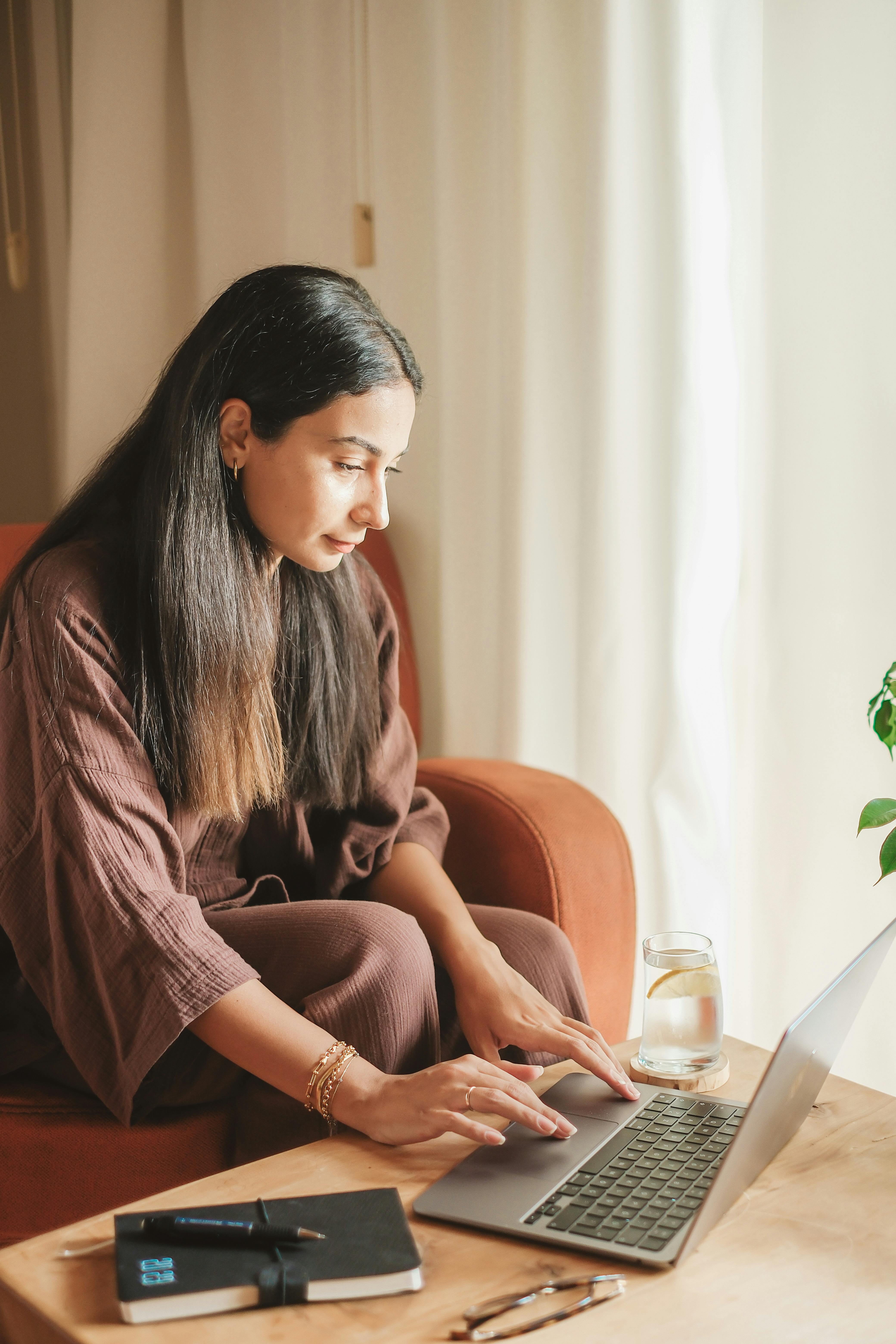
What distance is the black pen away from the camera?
69 centimetres

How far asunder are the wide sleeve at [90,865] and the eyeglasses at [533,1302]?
1.25 ft

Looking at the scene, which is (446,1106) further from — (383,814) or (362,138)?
(362,138)

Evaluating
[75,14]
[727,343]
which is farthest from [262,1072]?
[75,14]

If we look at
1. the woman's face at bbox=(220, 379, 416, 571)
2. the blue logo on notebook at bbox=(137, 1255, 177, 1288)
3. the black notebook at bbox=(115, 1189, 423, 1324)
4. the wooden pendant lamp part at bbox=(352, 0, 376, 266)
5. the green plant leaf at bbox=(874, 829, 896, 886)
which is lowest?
the black notebook at bbox=(115, 1189, 423, 1324)

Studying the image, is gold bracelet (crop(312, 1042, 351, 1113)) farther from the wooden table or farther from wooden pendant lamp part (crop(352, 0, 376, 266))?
wooden pendant lamp part (crop(352, 0, 376, 266))

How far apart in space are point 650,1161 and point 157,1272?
13.0 inches

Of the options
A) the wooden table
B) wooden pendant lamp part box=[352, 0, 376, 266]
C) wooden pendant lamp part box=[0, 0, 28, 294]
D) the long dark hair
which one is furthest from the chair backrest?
the wooden table

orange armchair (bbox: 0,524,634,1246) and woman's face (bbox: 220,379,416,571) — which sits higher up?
woman's face (bbox: 220,379,416,571)

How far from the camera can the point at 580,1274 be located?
2.27ft

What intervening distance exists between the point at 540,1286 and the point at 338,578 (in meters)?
0.85

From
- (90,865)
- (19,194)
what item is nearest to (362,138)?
(19,194)

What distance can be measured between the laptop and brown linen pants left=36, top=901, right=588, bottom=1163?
0.19 meters

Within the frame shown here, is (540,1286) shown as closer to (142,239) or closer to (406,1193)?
(406,1193)

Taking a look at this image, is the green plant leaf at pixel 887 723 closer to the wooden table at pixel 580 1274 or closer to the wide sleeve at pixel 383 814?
the wooden table at pixel 580 1274
